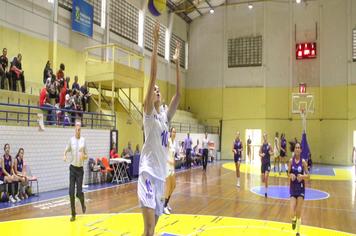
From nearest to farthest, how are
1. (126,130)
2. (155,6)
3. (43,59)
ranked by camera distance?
1. (155,6)
2. (43,59)
3. (126,130)

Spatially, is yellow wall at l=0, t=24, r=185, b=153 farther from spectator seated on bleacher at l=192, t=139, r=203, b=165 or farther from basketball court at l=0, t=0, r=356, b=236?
spectator seated on bleacher at l=192, t=139, r=203, b=165

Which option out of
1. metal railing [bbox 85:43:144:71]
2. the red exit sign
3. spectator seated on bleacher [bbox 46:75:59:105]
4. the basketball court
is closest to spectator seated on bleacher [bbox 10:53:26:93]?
the basketball court

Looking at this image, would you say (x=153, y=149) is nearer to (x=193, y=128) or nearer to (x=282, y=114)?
(x=193, y=128)

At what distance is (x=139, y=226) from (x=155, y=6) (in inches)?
179

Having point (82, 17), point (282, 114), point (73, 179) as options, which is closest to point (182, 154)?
point (82, 17)

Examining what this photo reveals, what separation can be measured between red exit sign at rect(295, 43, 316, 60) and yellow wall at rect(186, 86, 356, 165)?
324cm

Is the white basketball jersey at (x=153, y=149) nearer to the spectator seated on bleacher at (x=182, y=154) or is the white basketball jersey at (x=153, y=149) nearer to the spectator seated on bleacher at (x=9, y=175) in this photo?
the spectator seated on bleacher at (x=9, y=175)

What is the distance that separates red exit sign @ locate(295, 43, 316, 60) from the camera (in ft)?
85.7

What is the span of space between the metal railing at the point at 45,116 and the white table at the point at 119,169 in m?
1.73

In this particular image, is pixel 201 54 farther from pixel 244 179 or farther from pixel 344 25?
pixel 244 179

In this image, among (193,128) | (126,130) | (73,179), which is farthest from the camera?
(193,128)

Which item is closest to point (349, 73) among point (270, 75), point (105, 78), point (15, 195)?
point (270, 75)

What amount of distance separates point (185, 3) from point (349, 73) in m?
13.5

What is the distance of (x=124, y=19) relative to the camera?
22344 mm
